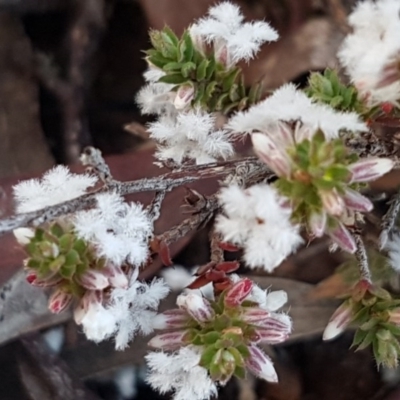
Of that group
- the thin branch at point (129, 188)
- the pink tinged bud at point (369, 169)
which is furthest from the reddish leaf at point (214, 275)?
the pink tinged bud at point (369, 169)

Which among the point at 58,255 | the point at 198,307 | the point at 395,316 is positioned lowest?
the point at 395,316

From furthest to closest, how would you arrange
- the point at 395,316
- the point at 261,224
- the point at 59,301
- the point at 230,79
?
the point at 230,79 → the point at 395,316 → the point at 59,301 → the point at 261,224

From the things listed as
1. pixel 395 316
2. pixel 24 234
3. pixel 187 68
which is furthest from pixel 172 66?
pixel 395 316

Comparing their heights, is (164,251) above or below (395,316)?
above

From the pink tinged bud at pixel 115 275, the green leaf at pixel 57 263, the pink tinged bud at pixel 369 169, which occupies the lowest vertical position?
the pink tinged bud at pixel 369 169

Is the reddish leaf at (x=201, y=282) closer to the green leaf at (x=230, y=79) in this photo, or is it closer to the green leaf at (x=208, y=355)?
the green leaf at (x=208, y=355)

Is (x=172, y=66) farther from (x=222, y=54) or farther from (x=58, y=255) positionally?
(x=58, y=255)

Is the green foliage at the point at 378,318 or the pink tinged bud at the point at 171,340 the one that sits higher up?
the pink tinged bud at the point at 171,340

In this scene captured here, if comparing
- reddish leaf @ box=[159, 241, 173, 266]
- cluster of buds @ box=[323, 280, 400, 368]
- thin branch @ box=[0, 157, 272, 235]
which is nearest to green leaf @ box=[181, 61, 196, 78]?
thin branch @ box=[0, 157, 272, 235]
